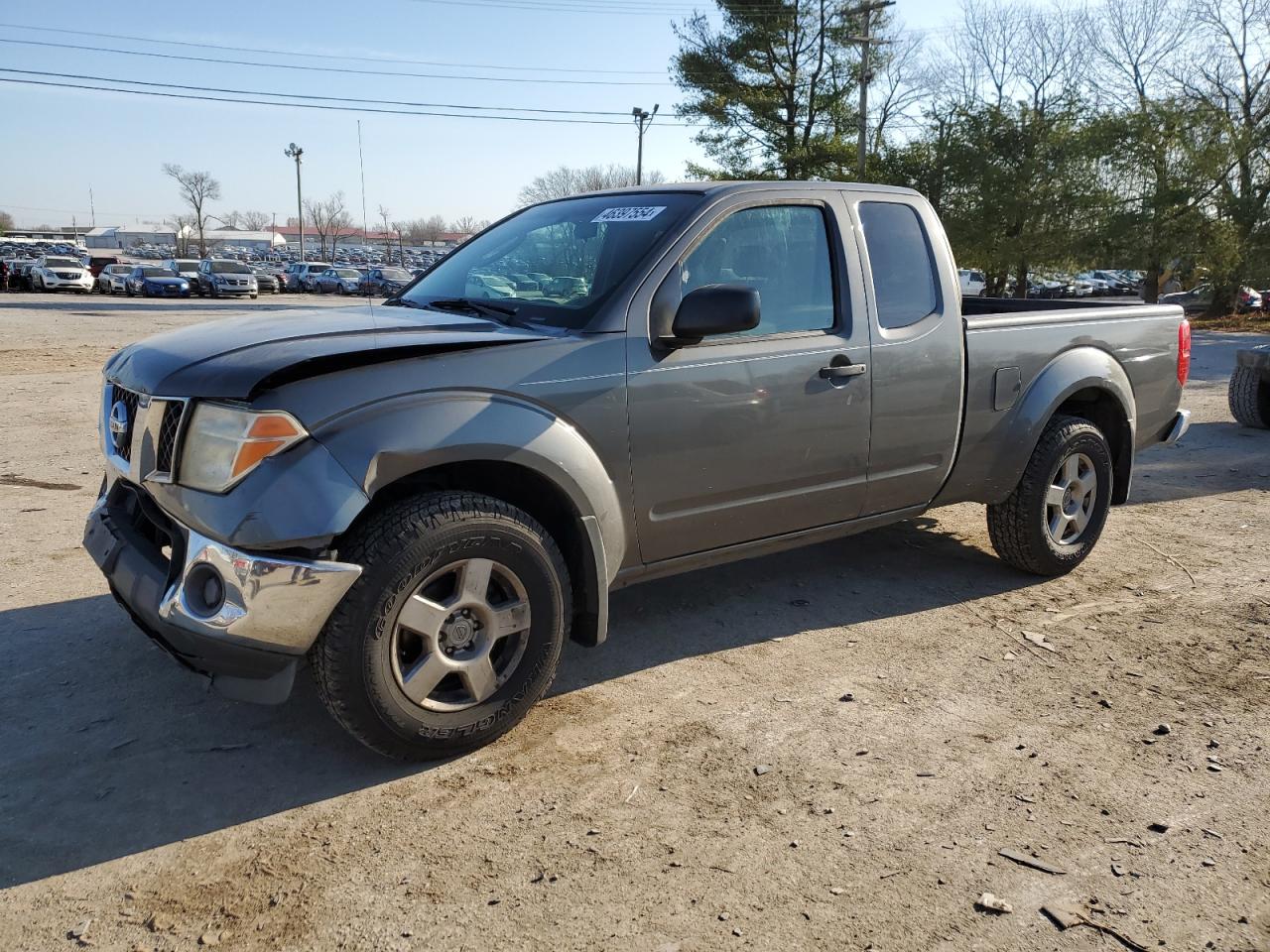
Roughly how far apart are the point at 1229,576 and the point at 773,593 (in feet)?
7.97

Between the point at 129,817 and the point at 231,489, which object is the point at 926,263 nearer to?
the point at 231,489

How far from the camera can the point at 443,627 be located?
10.5 ft

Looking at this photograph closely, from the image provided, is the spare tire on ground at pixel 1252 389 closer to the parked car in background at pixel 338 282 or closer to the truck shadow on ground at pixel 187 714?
the truck shadow on ground at pixel 187 714

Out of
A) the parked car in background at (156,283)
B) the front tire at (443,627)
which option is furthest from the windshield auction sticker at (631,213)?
the parked car in background at (156,283)

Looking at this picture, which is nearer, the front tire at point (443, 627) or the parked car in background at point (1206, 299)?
the front tire at point (443, 627)

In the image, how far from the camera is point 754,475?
12.9 ft

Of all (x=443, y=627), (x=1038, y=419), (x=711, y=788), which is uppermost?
(x=1038, y=419)

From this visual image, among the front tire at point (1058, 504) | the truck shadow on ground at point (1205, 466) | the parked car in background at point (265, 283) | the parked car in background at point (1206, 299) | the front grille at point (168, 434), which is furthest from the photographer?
the parked car in background at point (265, 283)

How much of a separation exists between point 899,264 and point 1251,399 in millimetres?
7223

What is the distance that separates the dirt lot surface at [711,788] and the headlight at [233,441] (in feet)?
3.20

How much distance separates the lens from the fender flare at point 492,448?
297cm

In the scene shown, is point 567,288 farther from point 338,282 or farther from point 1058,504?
point 338,282

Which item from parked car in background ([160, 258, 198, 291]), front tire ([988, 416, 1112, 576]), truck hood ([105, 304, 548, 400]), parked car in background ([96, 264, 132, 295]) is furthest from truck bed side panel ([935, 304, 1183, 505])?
parked car in background ([96, 264, 132, 295])

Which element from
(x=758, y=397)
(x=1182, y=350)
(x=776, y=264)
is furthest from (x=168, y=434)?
(x=1182, y=350)
